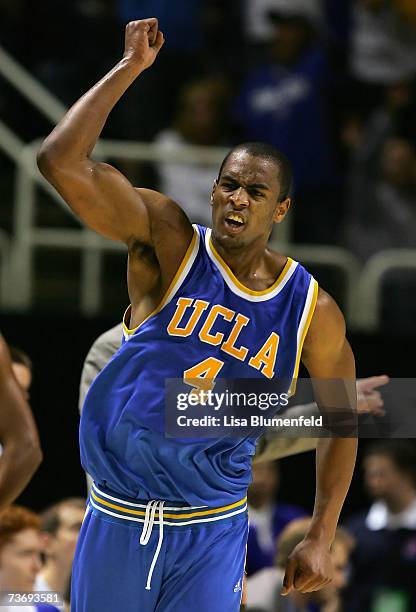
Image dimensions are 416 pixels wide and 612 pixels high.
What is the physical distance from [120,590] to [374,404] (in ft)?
3.56

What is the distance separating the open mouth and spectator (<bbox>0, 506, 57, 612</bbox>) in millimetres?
1614

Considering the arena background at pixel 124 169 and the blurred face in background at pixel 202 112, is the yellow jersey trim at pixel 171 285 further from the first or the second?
the blurred face in background at pixel 202 112

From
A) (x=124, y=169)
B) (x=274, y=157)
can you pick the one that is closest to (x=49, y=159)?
(x=274, y=157)

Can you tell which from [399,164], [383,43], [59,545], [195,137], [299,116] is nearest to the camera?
[59,545]

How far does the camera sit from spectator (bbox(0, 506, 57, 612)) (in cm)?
477

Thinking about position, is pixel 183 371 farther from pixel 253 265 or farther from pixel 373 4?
pixel 373 4

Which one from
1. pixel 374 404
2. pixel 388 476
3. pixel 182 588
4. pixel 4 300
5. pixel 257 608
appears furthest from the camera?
pixel 4 300

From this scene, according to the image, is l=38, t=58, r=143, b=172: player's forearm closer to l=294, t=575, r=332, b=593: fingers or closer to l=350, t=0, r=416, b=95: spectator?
l=294, t=575, r=332, b=593: fingers

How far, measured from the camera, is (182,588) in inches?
148

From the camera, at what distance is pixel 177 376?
3.74 m

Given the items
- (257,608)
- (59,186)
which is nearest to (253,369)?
(59,186)

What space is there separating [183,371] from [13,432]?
643 millimetres

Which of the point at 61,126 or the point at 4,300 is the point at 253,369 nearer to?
the point at 61,126

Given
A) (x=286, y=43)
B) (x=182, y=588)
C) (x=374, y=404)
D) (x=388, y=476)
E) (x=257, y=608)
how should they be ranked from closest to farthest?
(x=182, y=588)
(x=374, y=404)
(x=257, y=608)
(x=388, y=476)
(x=286, y=43)
